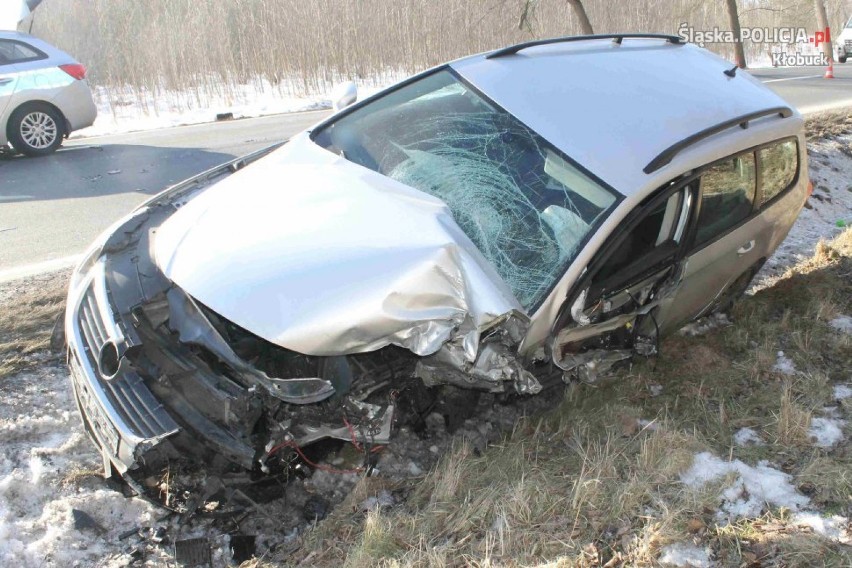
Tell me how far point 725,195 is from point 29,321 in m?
4.17

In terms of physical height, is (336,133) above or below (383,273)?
above

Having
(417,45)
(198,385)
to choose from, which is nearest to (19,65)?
(198,385)

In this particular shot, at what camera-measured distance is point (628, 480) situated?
3.15 m

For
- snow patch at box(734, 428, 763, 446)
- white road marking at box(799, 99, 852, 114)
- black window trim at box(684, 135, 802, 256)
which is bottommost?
white road marking at box(799, 99, 852, 114)

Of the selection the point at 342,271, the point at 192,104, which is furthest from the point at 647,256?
the point at 192,104

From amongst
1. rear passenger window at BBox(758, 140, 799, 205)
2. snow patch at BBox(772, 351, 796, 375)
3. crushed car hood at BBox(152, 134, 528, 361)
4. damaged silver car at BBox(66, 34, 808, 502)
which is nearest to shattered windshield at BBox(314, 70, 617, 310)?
damaged silver car at BBox(66, 34, 808, 502)

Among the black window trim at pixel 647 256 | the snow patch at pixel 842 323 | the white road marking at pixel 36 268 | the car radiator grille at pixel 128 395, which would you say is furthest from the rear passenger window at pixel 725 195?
the white road marking at pixel 36 268

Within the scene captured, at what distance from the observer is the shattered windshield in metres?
3.28

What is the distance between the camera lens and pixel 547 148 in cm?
355

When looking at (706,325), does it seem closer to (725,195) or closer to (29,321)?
(725,195)

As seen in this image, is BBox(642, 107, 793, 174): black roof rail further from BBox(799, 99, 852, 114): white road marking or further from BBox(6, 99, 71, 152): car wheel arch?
BBox(799, 99, 852, 114): white road marking

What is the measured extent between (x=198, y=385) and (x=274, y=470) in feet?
1.54

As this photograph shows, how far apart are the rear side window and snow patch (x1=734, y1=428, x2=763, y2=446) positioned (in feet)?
28.5

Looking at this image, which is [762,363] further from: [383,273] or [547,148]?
[383,273]
